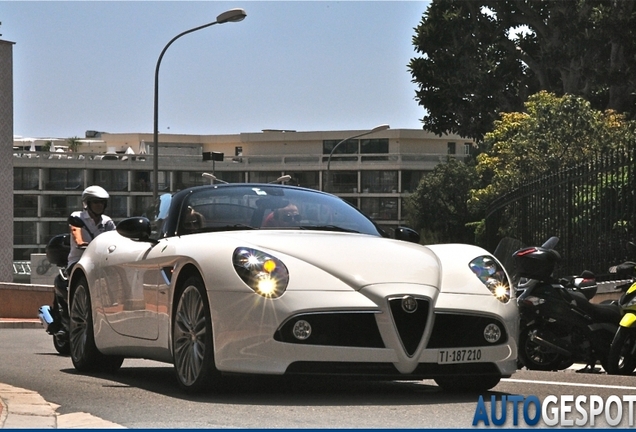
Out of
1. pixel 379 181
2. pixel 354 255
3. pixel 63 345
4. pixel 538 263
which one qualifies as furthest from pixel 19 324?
pixel 379 181

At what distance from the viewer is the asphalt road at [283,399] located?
7.02 metres

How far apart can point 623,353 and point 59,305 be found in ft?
17.6

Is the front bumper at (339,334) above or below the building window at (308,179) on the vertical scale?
below

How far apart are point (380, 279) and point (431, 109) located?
185 ft

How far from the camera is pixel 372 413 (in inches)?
289

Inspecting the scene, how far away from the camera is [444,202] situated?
386 ft

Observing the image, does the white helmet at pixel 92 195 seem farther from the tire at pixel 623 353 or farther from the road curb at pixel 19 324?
the road curb at pixel 19 324

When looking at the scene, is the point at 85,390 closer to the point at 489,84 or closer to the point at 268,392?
the point at 268,392

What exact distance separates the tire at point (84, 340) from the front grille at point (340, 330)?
312 centimetres

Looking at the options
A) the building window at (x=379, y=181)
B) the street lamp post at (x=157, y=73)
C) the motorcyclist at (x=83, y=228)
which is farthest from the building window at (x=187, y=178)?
the motorcyclist at (x=83, y=228)

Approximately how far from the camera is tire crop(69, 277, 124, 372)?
10.6m

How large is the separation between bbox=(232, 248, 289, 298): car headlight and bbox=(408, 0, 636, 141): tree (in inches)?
2115

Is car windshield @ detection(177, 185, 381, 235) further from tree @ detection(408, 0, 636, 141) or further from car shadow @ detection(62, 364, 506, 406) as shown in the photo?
tree @ detection(408, 0, 636, 141)

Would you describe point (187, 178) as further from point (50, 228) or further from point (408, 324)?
point (408, 324)
